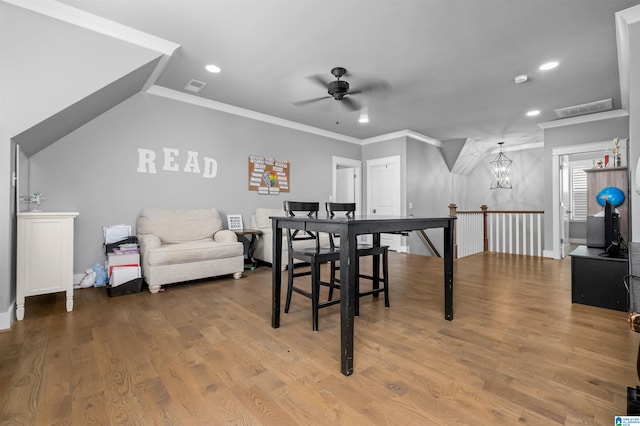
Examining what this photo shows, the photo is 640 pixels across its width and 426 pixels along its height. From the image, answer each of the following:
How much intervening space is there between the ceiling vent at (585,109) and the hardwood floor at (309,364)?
11.4ft

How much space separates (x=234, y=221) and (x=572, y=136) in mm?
6081

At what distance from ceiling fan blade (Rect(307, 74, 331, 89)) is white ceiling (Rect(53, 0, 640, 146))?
0.30ft

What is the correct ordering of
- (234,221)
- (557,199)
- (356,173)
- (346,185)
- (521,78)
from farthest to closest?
(346,185) < (356,173) < (557,199) < (234,221) < (521,78)

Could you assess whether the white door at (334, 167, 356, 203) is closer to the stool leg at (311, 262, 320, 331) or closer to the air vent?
the air vent

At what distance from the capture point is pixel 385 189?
6.59 m

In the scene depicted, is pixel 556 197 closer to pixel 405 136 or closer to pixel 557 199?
pixel 557 199

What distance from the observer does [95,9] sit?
2.46 meters

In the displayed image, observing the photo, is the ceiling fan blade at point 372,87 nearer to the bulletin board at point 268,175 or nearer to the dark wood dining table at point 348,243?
the bulletin board at point 268,175

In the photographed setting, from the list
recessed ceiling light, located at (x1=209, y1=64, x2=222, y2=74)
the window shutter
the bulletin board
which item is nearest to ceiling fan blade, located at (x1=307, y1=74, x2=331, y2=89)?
recessed ceiling light, located at (x1=209, y1=64, x2=222, y2=74)

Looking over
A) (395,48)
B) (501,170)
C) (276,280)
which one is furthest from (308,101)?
(501,170)

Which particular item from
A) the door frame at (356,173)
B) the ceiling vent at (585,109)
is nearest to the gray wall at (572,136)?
the ceiling vent at (585,109)

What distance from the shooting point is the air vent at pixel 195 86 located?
381 cm

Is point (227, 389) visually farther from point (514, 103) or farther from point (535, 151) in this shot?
point (535, 151)

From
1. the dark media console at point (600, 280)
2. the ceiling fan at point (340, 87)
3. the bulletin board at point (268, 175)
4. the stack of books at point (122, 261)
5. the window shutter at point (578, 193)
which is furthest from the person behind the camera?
the window shutter at point (578, 193)
